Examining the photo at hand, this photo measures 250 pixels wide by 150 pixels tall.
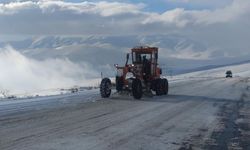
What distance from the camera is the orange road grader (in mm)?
26562

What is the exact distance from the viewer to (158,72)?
98.8 feet

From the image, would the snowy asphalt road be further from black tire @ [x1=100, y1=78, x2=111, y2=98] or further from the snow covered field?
black tire @ [x1=100, y1=78, x2=111, y2=98]

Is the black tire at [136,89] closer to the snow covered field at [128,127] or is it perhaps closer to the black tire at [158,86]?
the black tire at [158,86]

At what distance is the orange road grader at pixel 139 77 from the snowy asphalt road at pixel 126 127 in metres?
4.46

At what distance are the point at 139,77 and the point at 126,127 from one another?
13.0 m

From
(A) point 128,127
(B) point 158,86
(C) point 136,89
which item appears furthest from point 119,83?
(A) point 128,127

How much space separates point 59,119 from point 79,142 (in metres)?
4.66

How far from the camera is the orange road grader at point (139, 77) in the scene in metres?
26.6

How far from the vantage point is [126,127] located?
48.9ft

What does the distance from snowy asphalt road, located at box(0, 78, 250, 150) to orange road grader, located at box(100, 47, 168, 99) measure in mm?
4461

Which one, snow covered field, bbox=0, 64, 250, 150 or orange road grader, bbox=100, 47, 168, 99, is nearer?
snow covered field, bbox=0, 64, 250, 150

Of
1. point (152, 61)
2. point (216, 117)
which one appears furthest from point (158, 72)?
point (216, 117)

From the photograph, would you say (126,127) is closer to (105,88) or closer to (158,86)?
(105,88)

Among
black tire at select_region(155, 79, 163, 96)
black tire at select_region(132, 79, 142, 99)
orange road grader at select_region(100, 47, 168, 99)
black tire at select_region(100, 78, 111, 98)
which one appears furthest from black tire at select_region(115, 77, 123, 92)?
black tire at select_region(155, 79, 163, 96)
